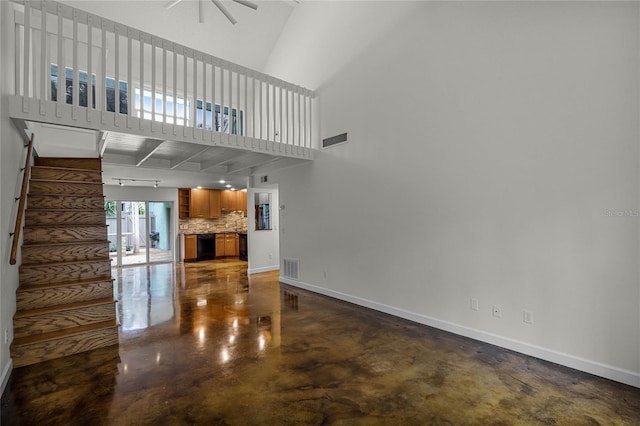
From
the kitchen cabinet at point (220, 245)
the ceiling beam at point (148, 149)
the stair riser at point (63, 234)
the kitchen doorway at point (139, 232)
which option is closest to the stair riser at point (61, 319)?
the stair riser at point (63, 234)

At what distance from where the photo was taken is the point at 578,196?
113 inches

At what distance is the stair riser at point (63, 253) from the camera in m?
3.46

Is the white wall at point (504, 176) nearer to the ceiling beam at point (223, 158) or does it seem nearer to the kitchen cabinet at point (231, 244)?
the ceiling beam at point (223, 158)

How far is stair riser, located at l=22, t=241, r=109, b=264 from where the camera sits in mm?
3457

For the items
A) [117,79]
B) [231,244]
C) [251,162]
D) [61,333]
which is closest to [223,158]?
[251,162]

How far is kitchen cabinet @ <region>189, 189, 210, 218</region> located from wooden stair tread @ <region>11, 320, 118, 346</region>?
6.90 meters

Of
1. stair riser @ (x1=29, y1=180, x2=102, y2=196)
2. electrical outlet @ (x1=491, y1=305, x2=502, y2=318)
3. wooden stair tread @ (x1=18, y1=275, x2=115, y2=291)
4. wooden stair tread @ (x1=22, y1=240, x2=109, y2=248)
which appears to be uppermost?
stair riser @ (x1=29, y1=180, x2=102, y2=196)

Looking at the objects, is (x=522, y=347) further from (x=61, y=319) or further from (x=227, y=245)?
(x=227, y=245)

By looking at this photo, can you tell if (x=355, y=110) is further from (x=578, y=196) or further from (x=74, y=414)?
(x=74, y=414)

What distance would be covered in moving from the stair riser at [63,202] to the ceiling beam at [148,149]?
103 centimetres

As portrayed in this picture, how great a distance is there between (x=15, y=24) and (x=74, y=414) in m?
3.88

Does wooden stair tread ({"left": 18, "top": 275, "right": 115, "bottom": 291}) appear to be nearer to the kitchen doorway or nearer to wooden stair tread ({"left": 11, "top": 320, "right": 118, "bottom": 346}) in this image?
wooden stair tread ({"left": 11, "top": 320, "right": 118, "bottom": 346})

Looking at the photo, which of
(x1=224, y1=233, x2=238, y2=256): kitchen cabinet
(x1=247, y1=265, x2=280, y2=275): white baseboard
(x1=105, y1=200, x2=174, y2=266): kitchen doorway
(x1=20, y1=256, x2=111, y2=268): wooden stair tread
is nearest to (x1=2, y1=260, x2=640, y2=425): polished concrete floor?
(x1=20, y1=256, x2=111, y2=268): wooden stair tread

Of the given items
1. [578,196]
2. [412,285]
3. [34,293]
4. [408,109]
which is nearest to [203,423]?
[34,293]
